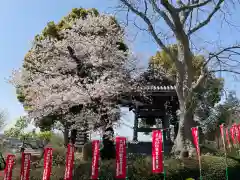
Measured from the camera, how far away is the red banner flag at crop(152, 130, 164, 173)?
9.71 metres

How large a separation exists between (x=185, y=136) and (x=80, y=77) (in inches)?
240

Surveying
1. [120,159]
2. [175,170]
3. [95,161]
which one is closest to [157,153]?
[120,159]

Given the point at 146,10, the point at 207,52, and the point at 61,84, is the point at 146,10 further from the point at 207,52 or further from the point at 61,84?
the point at 61,84

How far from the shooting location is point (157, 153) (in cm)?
984

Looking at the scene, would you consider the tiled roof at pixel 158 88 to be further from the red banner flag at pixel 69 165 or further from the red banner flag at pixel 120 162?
the red banner flag at pixel 69 165

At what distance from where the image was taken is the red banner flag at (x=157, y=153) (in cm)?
971

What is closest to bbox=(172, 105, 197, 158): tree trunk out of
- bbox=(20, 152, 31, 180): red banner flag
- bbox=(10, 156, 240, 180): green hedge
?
bbox=(10, 156, 240, 180): green hedge

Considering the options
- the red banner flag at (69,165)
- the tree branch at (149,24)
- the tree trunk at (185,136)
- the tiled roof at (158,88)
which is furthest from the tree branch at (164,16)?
the red banner flag at (69,165)

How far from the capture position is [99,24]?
16406mm

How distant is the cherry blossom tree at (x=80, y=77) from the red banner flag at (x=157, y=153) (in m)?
4.57

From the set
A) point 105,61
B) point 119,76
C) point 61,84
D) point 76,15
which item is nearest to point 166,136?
point 119,76

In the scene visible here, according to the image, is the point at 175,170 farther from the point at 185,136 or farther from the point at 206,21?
the point at 206,21

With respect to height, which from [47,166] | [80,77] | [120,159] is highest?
[80,77]

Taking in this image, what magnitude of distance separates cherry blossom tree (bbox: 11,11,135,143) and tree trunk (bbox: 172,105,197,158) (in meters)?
3.44
